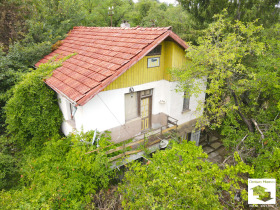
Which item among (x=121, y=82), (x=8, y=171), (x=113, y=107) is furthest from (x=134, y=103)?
(x=8, y=171)

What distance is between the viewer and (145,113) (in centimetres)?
937

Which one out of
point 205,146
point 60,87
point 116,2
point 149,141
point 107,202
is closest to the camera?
point 107,202

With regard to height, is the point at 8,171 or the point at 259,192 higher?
the point at 259,192

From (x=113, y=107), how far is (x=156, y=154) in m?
2.71

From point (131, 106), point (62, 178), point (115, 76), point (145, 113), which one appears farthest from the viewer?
point (145, 113)

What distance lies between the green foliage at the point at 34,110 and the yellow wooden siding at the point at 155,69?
3.20 meters

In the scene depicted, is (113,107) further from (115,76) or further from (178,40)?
(178,40)

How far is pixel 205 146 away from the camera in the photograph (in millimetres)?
13367

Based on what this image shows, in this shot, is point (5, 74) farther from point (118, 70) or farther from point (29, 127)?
point (118, 70)

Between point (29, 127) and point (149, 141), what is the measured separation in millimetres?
5283

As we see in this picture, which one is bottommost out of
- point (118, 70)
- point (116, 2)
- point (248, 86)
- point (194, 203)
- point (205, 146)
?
point (205, 146)

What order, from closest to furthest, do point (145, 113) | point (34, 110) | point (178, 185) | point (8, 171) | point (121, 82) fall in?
point (178, 185) < point (8, 171) < point (121, 82) < point (34, 110) < point (145, 113)

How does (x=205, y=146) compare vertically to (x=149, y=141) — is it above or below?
below

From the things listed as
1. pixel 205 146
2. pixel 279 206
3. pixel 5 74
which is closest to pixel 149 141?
pixel 279 206
